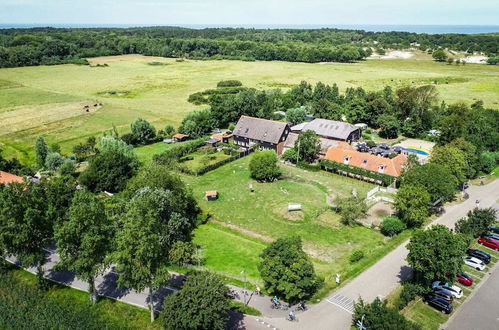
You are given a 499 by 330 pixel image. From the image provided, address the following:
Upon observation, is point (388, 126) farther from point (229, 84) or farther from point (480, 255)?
point (229, 84)

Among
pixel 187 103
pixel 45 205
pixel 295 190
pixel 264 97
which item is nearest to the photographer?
pixel 45 205

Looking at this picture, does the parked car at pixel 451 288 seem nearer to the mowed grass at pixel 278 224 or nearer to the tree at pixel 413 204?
→ the mowed grass at pixel 278 224

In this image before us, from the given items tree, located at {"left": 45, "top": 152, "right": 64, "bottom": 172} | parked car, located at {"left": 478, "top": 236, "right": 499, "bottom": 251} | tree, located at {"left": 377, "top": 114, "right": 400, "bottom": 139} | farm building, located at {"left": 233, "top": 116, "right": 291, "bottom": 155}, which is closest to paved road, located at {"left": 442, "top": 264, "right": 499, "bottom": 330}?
parked car, located at {"left": 478, "top": 236, "right": 499, "bottom": 251}

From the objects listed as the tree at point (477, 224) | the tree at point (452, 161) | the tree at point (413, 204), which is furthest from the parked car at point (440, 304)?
the tree at point (452, 161)

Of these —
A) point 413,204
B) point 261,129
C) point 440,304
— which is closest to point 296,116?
point 261,129

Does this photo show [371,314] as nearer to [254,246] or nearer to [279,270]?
[279,270]

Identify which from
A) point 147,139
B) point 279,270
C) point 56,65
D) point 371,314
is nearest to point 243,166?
point 147,139
